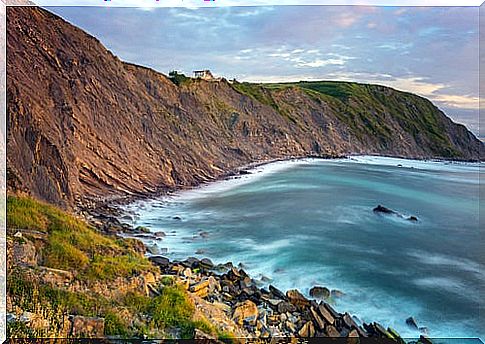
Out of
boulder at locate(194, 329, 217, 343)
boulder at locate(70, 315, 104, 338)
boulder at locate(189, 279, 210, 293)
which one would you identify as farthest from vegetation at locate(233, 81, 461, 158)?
boulder at locate(70, 315, 104, 338)

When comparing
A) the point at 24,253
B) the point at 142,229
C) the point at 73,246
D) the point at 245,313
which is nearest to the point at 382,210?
the point at 245,313

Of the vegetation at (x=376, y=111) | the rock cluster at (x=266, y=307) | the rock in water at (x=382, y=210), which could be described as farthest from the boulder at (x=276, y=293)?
the vegetation at (x=376, y=111)

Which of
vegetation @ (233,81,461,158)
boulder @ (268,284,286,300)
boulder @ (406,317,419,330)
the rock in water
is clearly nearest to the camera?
boulder @ (406,317,419,330)

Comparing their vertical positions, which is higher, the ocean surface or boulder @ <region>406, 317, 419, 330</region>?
the ocean surface

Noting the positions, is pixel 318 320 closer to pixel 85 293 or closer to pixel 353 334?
pixel 353 334

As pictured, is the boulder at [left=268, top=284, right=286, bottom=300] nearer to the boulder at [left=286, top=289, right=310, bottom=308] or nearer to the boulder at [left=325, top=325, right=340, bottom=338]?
the boulder at [left=286, top=289, right=310, bottom=308]

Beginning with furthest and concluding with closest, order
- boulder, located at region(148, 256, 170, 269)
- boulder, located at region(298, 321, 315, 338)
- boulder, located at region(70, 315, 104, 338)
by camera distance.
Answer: boulder, located at region(148, 256, 170, 269) → boulder, located at region(298, 321, 315, 338) → boulder, located at region(70, 315, 104, 338)

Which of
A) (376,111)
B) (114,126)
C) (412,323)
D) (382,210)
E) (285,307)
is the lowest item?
(412,323)
